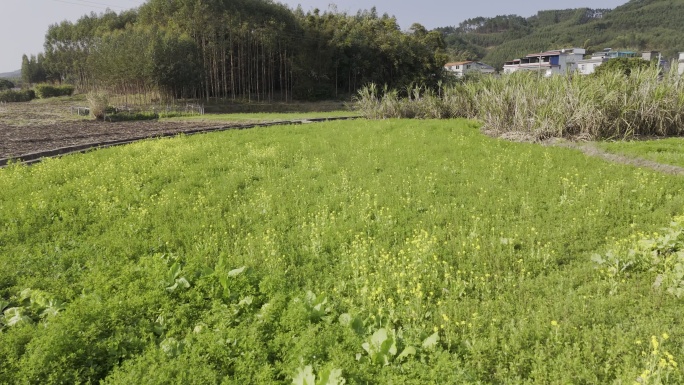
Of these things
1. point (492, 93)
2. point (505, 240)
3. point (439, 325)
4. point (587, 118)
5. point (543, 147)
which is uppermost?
point (492, 93)

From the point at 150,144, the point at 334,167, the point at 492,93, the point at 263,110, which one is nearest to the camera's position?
the point at 334,167

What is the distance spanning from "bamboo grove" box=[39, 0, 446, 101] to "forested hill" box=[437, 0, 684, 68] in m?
62.0

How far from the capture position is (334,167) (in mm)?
8766

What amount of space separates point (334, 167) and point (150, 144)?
6.09m

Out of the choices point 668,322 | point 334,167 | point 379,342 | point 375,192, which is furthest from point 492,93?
point 379,342

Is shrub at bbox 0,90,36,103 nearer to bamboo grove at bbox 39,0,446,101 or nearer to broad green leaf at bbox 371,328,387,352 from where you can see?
bamboo grove at bbox 39,0,446,101

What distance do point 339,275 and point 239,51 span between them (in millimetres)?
35040

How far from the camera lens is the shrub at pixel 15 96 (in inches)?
1711

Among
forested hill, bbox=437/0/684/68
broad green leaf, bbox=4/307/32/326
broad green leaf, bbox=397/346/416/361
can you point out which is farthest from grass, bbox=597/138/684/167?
forested hill, bbox=437/0/684/68

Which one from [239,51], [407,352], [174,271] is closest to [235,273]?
[174,271]

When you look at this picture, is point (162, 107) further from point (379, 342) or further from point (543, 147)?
point (379, 342)

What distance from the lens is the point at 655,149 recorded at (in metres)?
9.15

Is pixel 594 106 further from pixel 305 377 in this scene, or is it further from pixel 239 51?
pixel 239 51

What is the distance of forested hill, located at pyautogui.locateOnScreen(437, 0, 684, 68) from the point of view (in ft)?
331
